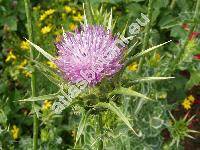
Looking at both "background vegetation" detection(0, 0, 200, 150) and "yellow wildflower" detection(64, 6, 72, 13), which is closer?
"background vegetation" detection(0, 0, 200, 150)

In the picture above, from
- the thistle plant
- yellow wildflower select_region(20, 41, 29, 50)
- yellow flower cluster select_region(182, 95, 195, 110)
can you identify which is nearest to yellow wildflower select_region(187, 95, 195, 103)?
yellow flower cluster select_region(182, 95, 195, 110)

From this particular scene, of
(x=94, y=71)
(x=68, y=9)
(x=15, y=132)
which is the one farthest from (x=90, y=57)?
(x=68, y=9)

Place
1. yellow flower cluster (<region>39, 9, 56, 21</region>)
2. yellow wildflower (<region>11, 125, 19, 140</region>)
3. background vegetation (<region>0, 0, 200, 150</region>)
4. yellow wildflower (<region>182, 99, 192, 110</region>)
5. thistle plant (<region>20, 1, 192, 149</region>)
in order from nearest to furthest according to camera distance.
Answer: thistle plant (<region>20, 1, 192, 149</region>), background vegetation (<region>0, 0, 200, 150</region>), yellow wildflower (<region>11, 125, 19, 140</region>), yellow wildflower (<region>182, 99, 192, 110</region>), yellow flower cluster (<region>39, 9, 56, 21</region>)

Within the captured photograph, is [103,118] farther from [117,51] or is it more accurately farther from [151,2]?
[151,2]

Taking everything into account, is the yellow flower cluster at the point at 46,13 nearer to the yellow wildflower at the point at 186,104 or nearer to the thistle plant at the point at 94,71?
the yellow wildflower at the point at 186,104

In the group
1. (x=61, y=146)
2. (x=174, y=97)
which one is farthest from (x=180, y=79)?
(x=61, y=146)

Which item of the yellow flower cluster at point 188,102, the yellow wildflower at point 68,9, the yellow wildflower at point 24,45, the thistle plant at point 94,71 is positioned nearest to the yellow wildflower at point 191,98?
the yellow flower cluster at point 188,102

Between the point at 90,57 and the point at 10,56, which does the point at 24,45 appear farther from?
the point at 90,57

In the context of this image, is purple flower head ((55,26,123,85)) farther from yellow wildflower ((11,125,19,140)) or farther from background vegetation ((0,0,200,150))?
yellow wildflower ((11,125,19,140))
